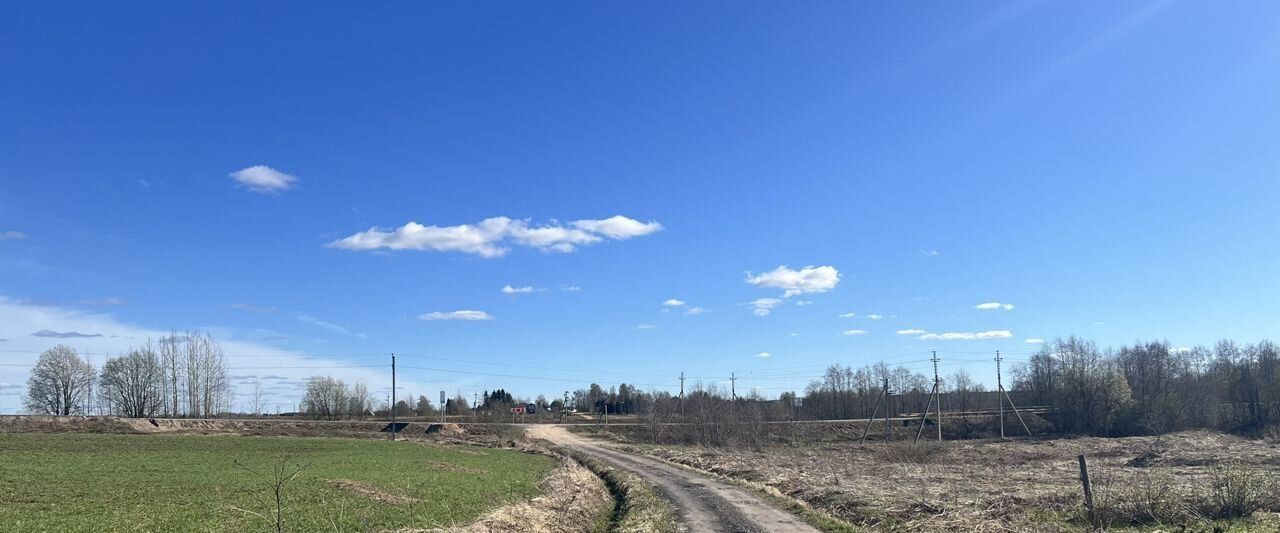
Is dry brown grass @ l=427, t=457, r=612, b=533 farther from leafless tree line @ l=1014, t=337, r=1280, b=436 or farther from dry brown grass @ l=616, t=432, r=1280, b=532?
leafless tree line @ l=1014, t=337, r=1280, b=436

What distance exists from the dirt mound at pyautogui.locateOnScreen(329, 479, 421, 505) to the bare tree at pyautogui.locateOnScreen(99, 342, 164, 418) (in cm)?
11042

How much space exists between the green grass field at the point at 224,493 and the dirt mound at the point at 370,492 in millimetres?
35

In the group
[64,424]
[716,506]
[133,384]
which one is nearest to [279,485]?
[716,506]

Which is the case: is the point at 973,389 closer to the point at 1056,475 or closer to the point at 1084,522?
the point at 1056,475

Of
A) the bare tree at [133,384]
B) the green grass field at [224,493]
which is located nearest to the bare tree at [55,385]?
the bare tree at [133,384]

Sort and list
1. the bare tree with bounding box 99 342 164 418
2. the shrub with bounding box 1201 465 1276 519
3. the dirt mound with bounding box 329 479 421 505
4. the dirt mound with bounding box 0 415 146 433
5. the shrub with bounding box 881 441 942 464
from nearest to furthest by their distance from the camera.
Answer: the shrub with bounding box 1201 465 1276 519, the dirt mound with bounding box 329 479 421 505, the shrub with bounding box 881 441 942 464, the dirt mound with bounding box 0 415 146 433, the bare tree with bounding box 99 342 164 418

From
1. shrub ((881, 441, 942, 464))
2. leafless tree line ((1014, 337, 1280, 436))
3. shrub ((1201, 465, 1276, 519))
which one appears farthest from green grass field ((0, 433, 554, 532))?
leafless tree line ((1014, 337, 1280, 436))

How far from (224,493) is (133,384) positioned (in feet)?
375

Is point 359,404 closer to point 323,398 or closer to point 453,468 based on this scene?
point 323,398

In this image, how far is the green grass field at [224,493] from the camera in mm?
18484

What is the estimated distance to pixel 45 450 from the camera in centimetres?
4744

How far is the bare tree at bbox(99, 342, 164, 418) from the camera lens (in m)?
117

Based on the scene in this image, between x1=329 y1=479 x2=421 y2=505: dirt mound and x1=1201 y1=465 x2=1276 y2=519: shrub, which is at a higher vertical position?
x1=1201 y1=465 x2=1276 y2=519: shrub

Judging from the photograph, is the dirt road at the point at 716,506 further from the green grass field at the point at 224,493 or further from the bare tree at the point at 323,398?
the bare tree at the point at 323,398
